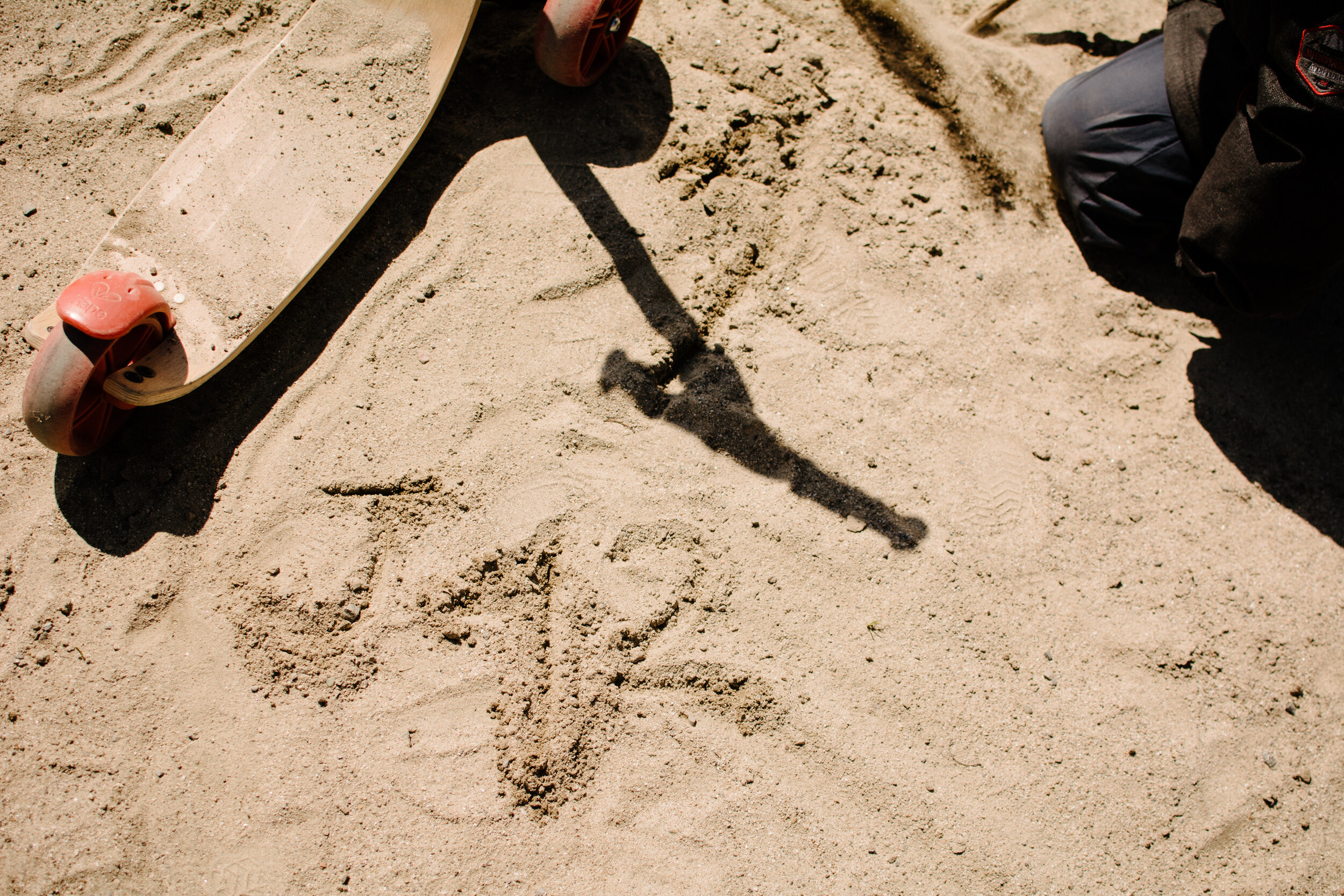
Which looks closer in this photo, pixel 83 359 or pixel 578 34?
pixel 83 359

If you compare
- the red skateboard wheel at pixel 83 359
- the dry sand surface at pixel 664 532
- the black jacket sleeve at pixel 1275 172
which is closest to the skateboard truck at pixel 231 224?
the red skateboard wheel at pixel 83 359

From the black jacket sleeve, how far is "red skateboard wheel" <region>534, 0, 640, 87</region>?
82.6 inches

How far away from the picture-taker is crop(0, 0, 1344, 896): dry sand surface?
68.4 inches

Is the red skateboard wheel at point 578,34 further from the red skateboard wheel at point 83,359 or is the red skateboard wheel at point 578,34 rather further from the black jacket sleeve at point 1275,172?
the black jacket sleeve at point 1275,172

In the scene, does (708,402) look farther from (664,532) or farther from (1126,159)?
(1126,159)

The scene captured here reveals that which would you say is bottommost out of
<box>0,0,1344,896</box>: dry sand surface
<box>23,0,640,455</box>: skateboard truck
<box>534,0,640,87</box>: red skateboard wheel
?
<box>0,0,1344,896</box>: dry sand surface

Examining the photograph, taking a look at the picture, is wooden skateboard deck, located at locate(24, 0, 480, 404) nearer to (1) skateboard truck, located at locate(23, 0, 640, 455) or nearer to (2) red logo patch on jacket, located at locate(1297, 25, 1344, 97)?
(1) skateboard truck, located at locate(23, 0, 640, 455)

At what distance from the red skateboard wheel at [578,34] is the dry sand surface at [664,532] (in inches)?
6.7

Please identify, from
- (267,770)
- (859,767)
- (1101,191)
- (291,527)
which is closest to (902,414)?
(859,767)

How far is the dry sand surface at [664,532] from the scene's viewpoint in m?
1.74

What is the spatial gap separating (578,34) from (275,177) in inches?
45.6

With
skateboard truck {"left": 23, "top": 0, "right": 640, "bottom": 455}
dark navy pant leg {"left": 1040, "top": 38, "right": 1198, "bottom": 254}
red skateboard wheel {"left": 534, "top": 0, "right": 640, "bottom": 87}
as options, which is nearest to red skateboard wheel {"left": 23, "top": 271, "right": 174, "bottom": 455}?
skateboard truck {"left": 23, "top": 0, "right": 640, "bottom": 455}

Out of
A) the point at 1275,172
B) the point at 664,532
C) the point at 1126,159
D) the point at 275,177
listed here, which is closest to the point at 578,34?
the point at 275,177

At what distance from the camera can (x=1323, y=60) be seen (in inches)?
78.0
